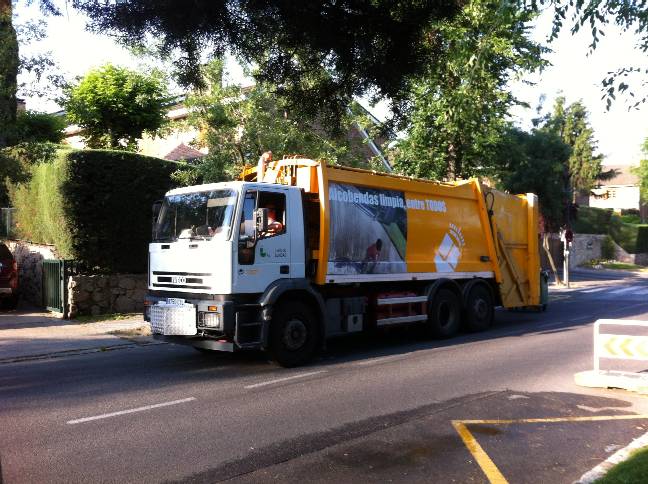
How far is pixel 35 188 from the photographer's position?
53.3 ft

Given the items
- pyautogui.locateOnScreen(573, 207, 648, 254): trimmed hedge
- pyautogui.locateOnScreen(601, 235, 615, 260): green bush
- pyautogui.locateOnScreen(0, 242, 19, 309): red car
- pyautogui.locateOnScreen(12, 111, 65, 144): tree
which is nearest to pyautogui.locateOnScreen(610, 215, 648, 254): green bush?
pyautogui.locateOnScreen(573, 207, 648, 254): trimmed hedge

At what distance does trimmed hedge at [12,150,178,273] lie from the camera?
13938mm

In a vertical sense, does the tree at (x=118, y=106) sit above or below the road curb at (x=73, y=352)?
above

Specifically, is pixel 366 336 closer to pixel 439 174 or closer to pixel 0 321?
pixel 439 174

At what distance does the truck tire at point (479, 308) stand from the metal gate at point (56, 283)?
29.4 feet

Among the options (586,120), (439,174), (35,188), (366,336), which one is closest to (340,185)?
(366,336)

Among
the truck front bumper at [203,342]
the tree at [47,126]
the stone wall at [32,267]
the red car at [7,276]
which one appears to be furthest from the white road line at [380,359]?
the tree at [47,126]

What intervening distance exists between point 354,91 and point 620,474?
360cm

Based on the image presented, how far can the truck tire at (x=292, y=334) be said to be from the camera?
29.5 ft

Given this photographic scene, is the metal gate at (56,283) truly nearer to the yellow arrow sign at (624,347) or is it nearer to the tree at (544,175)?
the yellow arrow sign at (624,347)

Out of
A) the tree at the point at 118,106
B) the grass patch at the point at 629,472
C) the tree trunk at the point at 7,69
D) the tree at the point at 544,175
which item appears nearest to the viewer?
the grass patch at the point at 629,472

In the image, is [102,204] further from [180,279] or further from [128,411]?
[128,411]

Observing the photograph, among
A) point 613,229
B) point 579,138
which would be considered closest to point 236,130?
point 613,229

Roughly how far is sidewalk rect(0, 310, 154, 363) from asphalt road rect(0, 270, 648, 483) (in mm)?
505
